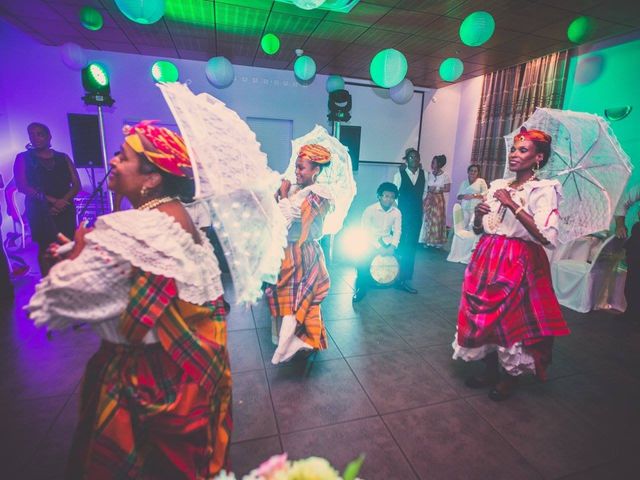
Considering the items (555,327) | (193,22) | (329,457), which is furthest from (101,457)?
(193,22)

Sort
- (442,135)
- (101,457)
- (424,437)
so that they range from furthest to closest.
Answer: (442,135), (424,437), (101,457)

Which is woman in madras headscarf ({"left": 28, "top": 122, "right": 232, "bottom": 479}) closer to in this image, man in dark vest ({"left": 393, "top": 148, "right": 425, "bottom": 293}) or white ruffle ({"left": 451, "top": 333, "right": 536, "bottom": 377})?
white ruffle ({"left": 451, "top": 333, "right": 536, "bottom": 377})

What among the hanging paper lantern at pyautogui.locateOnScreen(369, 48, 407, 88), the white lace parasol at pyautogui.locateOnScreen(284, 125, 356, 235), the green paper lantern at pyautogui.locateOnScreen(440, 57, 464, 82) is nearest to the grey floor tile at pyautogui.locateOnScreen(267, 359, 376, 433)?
the white lace parasol at pyautogui.locateOnScreen(284, 125, 356, 235)

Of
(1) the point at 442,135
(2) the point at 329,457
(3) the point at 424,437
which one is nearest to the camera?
(2) the point at 329,457

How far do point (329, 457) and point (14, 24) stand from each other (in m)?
7.35

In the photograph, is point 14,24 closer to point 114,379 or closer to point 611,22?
point 114,379

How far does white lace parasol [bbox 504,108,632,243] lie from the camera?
2203 mm

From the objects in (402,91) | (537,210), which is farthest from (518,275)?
(402,91)

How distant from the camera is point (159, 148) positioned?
113 cm

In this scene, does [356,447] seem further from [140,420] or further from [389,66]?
[389,66]

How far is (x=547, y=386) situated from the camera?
8.23 feet

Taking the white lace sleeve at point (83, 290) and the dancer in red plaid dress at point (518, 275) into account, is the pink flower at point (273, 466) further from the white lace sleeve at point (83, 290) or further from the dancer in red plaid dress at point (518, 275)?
the dancer in red plaid dress at point (518, 275)

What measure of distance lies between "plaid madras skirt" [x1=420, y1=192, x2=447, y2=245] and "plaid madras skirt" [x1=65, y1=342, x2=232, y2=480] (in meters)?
6.11

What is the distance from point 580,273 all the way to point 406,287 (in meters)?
2.00
